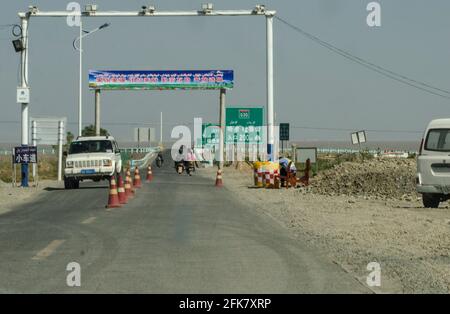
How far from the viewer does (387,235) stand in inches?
670

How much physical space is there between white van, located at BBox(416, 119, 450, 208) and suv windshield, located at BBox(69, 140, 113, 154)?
1753 cm

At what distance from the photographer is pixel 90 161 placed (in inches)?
1465

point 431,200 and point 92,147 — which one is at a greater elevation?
point 92,147

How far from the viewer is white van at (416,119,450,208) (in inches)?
909

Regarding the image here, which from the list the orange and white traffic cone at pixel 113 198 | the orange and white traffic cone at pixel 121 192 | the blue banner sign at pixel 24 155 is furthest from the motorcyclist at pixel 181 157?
the orange and white traffic cone at pixel 113 198

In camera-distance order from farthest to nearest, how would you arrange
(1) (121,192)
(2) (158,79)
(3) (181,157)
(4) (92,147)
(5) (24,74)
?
(2) (158,79), (3) (181,157), (5) (24,74), (4) (92,147), (1) (121,192)

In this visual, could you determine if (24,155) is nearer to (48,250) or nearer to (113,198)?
(113,198)

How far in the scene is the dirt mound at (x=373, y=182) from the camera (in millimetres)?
31781

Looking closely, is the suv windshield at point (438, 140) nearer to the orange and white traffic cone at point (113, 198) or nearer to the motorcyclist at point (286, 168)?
the orange and white traffic cone at point (113, 198)

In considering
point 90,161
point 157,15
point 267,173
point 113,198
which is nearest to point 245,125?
point 157,15

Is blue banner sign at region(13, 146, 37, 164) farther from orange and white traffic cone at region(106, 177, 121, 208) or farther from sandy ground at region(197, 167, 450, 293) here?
orange and white traffic cone at region(106, 177, 121, 208)

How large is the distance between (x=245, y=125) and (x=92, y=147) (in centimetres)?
2176

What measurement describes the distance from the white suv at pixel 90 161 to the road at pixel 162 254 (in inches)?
563

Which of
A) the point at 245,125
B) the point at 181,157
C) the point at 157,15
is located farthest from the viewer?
the point at 245,125
